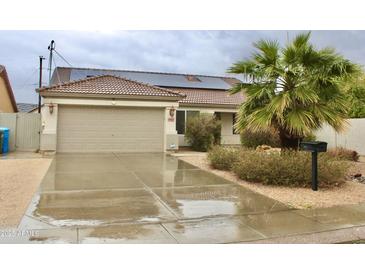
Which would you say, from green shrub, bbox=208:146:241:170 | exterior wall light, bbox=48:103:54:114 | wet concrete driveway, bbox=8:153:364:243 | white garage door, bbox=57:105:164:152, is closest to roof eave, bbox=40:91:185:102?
exterior wall light, bbox=48:103:54:114

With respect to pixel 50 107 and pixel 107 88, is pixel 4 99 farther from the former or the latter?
pixel 107 88

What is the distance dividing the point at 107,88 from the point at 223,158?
26.9 feet

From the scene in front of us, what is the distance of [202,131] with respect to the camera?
18.4 metres

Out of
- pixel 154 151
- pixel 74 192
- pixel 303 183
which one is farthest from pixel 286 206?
pixel 154 151

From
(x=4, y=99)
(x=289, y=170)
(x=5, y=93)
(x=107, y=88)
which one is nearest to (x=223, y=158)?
(x=289, y=170)

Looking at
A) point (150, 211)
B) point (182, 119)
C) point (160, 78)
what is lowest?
point (150, 211)

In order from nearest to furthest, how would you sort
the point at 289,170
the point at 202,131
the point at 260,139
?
1. the point at 289,170
2. the point at 260,139
3. the point at 202,131

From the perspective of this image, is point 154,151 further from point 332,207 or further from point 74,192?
point 332,207

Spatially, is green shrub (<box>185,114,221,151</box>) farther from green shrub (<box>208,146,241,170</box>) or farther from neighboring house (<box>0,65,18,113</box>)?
neighboring house (<box>0,65,18,113</box>)

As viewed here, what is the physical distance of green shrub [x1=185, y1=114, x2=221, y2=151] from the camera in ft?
60.6

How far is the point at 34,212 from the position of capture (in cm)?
618

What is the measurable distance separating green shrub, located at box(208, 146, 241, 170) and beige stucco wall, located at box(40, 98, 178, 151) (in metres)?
5.44

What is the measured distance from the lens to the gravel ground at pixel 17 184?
6.00 m

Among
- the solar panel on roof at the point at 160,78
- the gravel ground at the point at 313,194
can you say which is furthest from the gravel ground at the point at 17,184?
the solar panel on roof at the point at 160,78
